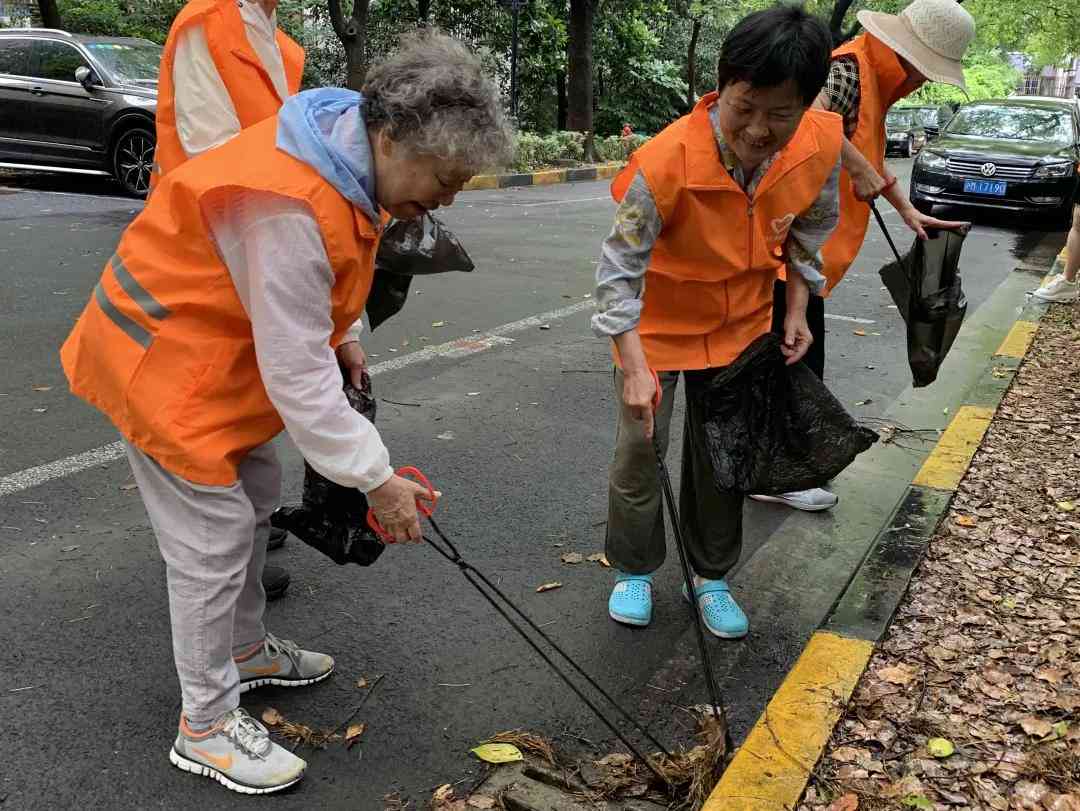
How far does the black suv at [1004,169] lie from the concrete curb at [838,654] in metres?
9.35

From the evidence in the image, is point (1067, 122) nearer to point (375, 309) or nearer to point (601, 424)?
point (601, 424)

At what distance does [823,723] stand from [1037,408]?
10.5ft

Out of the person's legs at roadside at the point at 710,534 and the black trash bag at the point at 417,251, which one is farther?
the person's legs at roadside at the point at 710,534

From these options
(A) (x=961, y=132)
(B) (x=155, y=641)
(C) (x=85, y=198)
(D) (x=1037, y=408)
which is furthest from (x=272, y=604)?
(A) (x=961, y=132)

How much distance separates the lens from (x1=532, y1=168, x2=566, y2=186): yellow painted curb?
17.2 m

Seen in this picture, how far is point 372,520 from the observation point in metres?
2.11

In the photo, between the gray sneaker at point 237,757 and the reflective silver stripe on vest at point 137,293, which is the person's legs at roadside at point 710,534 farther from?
the reflective silver stripe on vest at point 137,293

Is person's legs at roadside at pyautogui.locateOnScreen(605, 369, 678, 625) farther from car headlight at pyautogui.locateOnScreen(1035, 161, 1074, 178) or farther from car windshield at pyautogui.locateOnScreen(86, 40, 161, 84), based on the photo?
car headlight at pyautogui.locateOnScreen(1035, 161, 1074, 178)

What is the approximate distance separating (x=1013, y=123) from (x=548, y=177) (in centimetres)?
724

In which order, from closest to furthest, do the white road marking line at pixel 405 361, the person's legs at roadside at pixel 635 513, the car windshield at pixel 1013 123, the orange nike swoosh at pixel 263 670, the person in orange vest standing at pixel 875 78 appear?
the orange nike swoosh at pixel 263 670 → the person's legs at roadside at pixel 635 513 → the person in orange vest standing at pixel 875 78 → the white road marking line at pixel 405 361 → the car windshield at pixel 1013 123

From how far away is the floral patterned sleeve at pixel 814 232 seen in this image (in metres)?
2.79

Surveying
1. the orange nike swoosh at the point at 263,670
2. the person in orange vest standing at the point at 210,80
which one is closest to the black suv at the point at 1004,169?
the person in orange vest standing at the point at 210,80

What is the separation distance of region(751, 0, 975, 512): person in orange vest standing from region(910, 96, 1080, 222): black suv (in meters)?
10.5

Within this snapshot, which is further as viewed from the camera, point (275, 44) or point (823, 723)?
point (275, 44)
